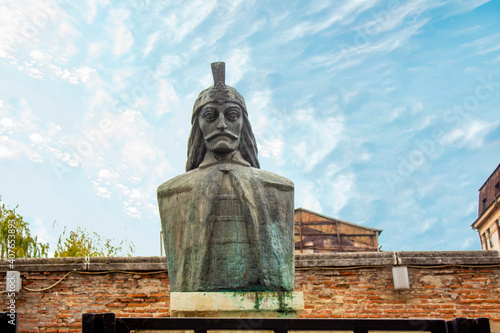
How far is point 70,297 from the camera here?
28.8ft

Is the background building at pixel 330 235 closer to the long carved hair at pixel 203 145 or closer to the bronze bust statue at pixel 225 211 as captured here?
the long carved hair at pixel 203 145

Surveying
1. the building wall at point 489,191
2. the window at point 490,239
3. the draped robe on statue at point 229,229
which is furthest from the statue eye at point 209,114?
the window at point 490,239

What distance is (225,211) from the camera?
12.1 feet

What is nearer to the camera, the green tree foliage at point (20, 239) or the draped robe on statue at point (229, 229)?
the draped robe on statue at point (229, 229)

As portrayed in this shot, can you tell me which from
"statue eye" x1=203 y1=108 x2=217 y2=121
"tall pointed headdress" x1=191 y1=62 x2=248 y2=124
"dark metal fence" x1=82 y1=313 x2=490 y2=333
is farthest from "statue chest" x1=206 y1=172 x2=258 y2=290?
"dark metal fence" x1=82 y1=313 x2=490 y2=333

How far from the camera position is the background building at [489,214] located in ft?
76.4

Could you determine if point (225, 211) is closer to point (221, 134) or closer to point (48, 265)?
point (221, 134)

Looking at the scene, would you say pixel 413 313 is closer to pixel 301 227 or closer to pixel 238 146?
pixel 238 146

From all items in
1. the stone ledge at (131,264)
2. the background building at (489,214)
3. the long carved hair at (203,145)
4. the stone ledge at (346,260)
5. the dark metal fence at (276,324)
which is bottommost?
the dark metal fence at (276,324)

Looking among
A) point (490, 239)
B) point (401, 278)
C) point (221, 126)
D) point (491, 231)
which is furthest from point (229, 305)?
point (490, 239)

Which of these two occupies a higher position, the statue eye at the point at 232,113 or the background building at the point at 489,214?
the background building at the point at 489,214

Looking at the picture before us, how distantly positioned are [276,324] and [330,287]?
690 centimetres

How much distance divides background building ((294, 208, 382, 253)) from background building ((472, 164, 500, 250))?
6.93m

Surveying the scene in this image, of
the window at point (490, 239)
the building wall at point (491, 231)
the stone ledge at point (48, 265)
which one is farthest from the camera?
the window at point (490, 239)
